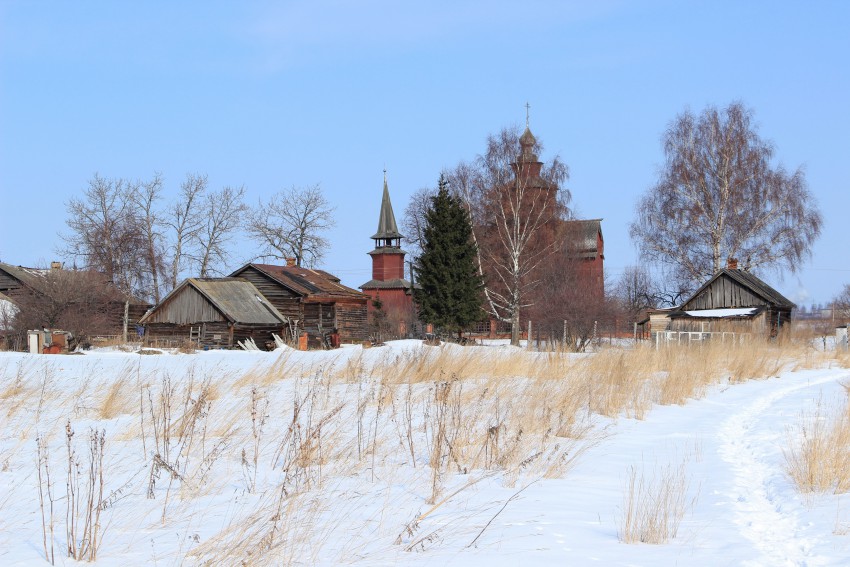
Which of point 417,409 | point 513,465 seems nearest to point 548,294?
point 417,409

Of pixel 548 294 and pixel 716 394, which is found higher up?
pixel 548 294

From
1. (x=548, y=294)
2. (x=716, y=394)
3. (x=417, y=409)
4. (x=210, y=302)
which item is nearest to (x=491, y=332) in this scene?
(x=548, y=294)

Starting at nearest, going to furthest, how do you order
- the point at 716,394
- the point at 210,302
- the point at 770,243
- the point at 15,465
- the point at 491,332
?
the point at 15,465 → the point at 716,394 → the point at 770,243 → the point at 210,302 → the point at 491,332

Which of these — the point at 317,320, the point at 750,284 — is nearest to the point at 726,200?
the point at 750,284

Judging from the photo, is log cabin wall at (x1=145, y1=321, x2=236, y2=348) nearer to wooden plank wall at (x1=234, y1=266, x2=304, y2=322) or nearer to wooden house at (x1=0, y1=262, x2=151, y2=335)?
wooden house at (x1=0, y1=262, x2=151, y2=335)

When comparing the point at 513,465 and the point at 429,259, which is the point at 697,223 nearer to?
the point at 429,259

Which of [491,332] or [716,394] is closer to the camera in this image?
[716,394]

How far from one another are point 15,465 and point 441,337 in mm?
32001

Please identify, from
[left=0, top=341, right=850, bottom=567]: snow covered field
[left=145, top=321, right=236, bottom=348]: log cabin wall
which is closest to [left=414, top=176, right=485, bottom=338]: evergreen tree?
[left=145, top=321, right=236, bottom=348]: log cabin wall

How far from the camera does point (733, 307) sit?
1441 inches

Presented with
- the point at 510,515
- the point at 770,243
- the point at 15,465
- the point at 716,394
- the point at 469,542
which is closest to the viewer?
the point at 469,542

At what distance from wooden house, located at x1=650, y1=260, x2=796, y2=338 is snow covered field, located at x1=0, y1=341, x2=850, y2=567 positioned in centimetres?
2471

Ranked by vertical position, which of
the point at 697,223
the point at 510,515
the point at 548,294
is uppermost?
the point at 697,223

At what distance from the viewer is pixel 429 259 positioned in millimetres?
39094
